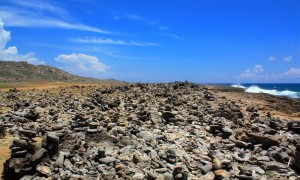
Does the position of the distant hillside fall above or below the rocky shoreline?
above

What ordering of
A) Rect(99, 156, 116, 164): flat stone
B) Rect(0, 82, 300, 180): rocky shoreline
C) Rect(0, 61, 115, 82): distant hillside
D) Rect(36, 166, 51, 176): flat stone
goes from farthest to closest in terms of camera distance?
1. Rect(0, 61, 115, 82): distant hillside
2. Rect(99, 156, 116, 164): flat stone
3. Rect(0, 82, 300, 180): rocky shoreline
4. Rect(36, 166, 51, 176): flat stone

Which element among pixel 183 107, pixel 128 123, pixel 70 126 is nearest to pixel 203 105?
pixel 183 107

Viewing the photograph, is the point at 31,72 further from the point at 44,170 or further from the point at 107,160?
the point at 44,170

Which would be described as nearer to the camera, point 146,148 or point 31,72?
point 146,148

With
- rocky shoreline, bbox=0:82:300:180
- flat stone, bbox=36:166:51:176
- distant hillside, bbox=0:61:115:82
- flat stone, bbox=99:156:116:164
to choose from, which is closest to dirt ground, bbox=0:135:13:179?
rocky shoreline, bbox=0:82:300:180

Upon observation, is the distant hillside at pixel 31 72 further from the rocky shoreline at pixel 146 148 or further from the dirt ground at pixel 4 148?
the dirt ground at pixel 4 148

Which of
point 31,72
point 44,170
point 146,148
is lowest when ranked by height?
point 44,170

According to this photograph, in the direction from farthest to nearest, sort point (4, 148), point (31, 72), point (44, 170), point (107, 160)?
point (31, 72) → point (4, 148) → point (107, 160) → point (44, 170)

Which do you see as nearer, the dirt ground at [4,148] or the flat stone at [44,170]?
the flat stone at [44,170]

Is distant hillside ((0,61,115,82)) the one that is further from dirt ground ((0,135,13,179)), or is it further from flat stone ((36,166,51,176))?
flat stone ((36,166,51,176))

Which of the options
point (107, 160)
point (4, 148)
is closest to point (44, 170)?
point (107, 160)

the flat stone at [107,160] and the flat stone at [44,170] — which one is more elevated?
the flat stone at [107,160]

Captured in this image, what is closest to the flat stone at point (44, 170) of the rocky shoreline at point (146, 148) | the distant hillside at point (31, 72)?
the rocky shoreline at point (146, 148)

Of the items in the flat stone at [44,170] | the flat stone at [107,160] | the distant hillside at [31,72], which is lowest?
the flat stone at [44,170]
